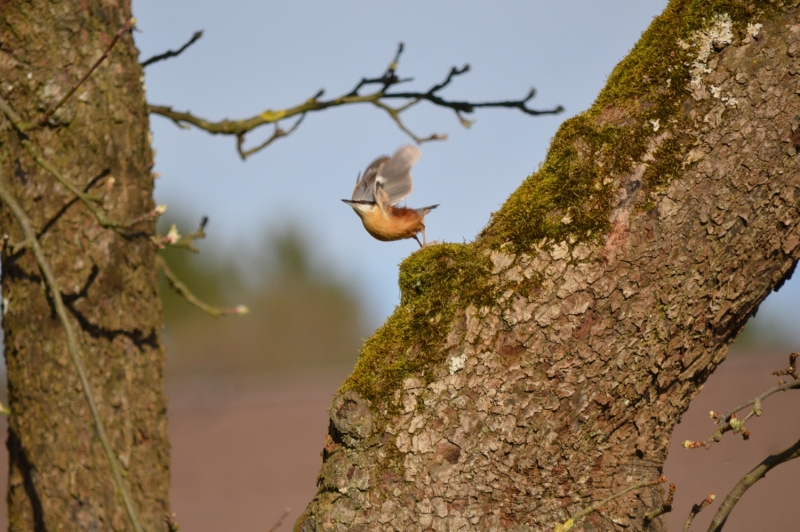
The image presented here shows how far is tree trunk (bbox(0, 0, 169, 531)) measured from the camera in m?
2.03

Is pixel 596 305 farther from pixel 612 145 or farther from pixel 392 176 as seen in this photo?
pixel 392 176

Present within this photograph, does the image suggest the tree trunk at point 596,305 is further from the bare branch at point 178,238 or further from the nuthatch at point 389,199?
the nuthatch at point 389,199

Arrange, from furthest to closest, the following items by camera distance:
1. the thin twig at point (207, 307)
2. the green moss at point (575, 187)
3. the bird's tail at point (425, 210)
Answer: the bird's tail at point (425, 210)
the thin twig at point (207, 307)
the green moss at point (575, 187)

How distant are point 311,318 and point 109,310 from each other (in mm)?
Answer: 20675

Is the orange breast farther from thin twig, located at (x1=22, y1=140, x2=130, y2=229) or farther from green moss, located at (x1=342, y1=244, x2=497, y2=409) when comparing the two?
thin twig, located at (x1=22, y1=140, x2=130, y2=229)

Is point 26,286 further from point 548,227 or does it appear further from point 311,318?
point 311,318

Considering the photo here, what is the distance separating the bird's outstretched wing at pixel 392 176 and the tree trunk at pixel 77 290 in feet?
4.09

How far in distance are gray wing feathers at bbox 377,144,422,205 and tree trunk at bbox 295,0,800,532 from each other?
1218mm

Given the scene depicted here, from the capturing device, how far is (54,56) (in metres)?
2.16

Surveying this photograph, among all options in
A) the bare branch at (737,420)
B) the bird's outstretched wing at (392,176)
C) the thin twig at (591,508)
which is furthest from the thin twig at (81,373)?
the bird's outstretched wing at (392,176)

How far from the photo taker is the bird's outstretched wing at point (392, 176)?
3.09 meters

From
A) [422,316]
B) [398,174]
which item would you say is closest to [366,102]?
[398,174]

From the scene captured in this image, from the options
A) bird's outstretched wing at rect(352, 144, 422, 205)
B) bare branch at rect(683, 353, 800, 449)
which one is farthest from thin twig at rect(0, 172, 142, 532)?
bird's outstretched wing at rect(352, 144, 422, 205)

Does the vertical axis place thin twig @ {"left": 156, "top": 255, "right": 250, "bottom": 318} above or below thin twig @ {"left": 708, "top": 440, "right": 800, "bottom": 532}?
above
